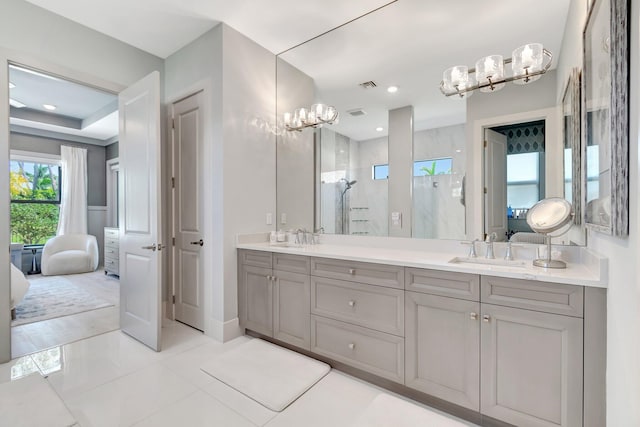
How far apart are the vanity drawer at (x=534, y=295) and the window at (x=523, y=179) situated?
25.0 inches

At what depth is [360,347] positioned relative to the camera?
2.01 meters

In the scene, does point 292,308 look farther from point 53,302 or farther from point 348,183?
point 53,302

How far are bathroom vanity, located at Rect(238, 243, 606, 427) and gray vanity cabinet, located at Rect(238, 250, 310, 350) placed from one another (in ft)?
0.04

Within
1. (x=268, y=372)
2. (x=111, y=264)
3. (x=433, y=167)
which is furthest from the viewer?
(x=111, y=264)

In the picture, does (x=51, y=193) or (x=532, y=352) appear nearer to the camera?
(x=532, y=352)

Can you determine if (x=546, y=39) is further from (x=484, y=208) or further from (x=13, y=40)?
(x=13, y=40)

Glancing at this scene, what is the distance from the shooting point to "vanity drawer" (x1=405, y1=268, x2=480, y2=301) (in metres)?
1.60

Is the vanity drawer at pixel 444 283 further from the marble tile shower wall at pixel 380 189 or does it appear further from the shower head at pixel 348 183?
the shower head at pixel 348 183

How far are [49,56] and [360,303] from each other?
3.22m

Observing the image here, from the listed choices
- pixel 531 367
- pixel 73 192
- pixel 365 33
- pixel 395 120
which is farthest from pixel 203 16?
pixel 73 192

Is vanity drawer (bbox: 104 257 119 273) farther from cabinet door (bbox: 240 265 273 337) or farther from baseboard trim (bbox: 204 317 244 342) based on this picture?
cabinet door (bbox: 240 265 273 337)

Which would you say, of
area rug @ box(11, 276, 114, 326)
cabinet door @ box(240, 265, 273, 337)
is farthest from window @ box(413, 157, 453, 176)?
area rug @ box(11, 276, 114, 326)

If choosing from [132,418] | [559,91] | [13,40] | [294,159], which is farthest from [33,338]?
[559,91]

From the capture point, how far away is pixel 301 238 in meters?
2.91
